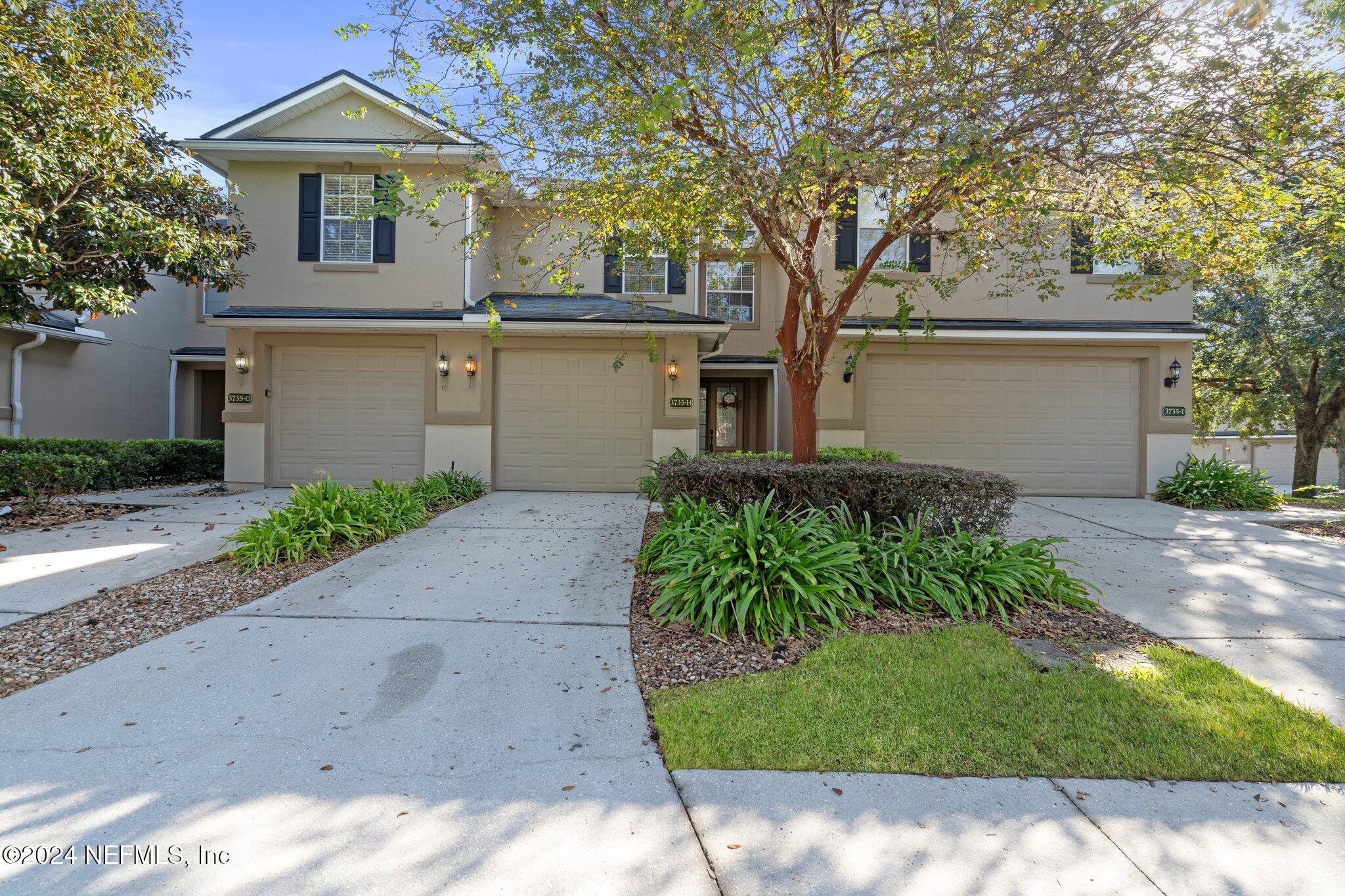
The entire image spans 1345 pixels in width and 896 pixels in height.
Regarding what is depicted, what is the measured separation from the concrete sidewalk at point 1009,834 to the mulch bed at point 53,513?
900 cm

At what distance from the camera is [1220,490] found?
33.9 feet

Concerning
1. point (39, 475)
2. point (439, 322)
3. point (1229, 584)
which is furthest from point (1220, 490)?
point (39, 475)

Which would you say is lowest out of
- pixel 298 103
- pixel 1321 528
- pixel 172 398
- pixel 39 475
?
pixel 1321 528

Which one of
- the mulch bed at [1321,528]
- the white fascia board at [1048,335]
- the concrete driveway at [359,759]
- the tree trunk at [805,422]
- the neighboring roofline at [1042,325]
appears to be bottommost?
the concrete driveway at [359,759]

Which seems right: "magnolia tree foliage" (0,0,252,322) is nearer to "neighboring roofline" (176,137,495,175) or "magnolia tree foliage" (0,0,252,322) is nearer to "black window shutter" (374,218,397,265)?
"neighboring roofline" (176,137,495,175)

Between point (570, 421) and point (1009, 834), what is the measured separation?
9.30 m

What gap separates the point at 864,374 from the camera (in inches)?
440

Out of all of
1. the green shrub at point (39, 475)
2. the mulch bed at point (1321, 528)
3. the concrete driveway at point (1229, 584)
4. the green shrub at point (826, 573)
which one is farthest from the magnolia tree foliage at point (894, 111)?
the green shrub at point (39, 475)

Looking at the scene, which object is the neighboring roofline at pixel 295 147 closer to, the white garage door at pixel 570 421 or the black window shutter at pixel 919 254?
the white garage door at pixel 570 421

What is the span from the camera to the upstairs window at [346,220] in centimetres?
1080

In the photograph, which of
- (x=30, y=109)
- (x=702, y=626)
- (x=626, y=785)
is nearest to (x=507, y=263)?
(x=30, y=109)

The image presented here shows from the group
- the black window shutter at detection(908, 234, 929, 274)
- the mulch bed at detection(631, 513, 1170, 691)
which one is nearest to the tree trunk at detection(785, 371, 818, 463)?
the mulch bed at detection(631, 513, 1170, 691)

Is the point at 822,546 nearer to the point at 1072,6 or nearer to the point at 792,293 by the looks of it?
the point at 792,293

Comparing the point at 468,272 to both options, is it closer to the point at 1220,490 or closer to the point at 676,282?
the point at 676,282
